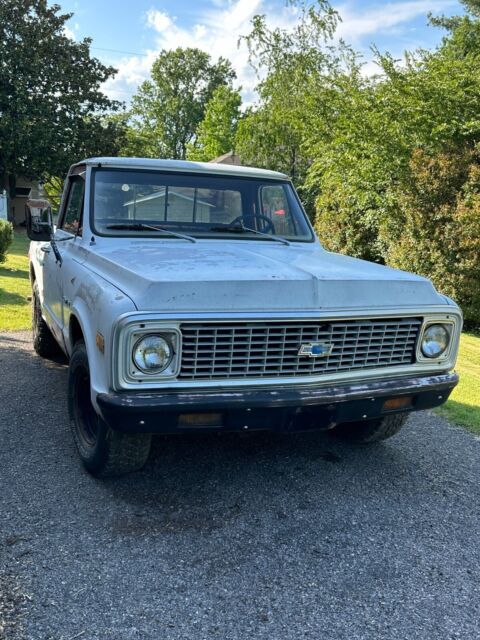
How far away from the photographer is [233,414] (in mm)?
2627

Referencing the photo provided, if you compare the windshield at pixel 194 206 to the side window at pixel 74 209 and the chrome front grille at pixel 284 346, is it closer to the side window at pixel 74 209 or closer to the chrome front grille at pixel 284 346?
the side window at pixel 74 209

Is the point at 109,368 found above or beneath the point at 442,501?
above

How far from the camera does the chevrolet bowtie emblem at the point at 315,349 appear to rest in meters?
2.78

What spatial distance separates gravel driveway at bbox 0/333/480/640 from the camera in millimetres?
2172

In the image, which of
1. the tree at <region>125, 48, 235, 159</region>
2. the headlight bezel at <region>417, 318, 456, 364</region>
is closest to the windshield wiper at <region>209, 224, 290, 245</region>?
the headlight bezel at <region>417, 318, 456, 364</region>

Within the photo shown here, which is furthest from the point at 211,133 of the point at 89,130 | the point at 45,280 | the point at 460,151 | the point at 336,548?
the point at 336,548

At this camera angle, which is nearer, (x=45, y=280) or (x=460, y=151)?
(x=45, y=280)

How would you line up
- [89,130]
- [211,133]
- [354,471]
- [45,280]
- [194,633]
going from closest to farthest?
[194,633] → [354,471] → [45,280] → [89,130] → [211,133]

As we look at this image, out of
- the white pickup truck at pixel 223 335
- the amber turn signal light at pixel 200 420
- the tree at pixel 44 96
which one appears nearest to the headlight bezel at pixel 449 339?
the white pickup truck at pixel 223 335

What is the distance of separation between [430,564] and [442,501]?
71cm

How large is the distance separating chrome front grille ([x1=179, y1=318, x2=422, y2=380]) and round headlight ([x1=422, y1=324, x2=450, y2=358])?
0.38 feet

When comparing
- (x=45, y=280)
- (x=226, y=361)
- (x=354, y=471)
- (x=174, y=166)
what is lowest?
(x=354, y=471)

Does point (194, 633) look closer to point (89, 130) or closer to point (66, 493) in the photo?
point (66, 493)

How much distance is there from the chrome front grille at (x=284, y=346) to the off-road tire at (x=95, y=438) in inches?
A: 22.9
